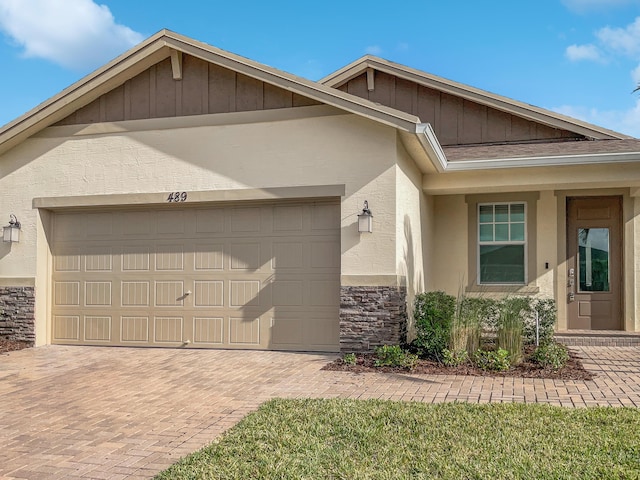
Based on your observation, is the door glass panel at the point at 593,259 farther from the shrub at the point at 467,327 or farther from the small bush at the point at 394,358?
the small bush at the point at 394,358

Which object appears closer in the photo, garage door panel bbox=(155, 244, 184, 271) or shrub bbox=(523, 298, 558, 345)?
shrub bbox=(523, 298, 558, 345)

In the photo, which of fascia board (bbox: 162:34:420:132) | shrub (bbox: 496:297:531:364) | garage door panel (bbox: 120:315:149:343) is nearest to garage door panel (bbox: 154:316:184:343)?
garage door panel (bbox: 120:315:149:343)

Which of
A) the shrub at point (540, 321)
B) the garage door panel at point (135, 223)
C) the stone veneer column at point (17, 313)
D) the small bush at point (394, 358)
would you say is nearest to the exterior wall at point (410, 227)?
the small bush at point (394, 358)

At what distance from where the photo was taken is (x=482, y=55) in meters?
14.1

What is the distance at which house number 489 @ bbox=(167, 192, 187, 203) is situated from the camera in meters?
10.7

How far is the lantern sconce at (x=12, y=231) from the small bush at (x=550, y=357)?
30.4 ft

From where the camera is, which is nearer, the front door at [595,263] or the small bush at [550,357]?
the small bush at [550,357]

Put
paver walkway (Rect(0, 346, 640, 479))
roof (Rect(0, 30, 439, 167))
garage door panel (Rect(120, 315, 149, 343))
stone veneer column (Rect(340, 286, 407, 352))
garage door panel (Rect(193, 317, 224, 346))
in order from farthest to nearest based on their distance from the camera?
garage door panel (Rect(120, 315, 149, 343)), garage door panel (Rect(193, 317, 224, 346)), stone veneer column (Rect(340, 286, 407, 352)), roof (Rect(0, 30, 439, 167)), paver walkway (Rect(0, 346, 640, 479))

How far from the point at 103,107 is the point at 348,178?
487cm

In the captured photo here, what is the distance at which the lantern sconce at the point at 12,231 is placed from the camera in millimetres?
11250

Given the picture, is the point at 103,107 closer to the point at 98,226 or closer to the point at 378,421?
the point at 98,226

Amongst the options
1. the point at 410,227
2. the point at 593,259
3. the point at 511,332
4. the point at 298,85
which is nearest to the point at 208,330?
the point at 410,227

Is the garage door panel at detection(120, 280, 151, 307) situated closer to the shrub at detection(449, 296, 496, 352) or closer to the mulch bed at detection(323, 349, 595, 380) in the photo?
the mulch bed at detection(323, 349, 595, 380)

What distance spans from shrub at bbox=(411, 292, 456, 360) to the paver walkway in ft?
3.47
